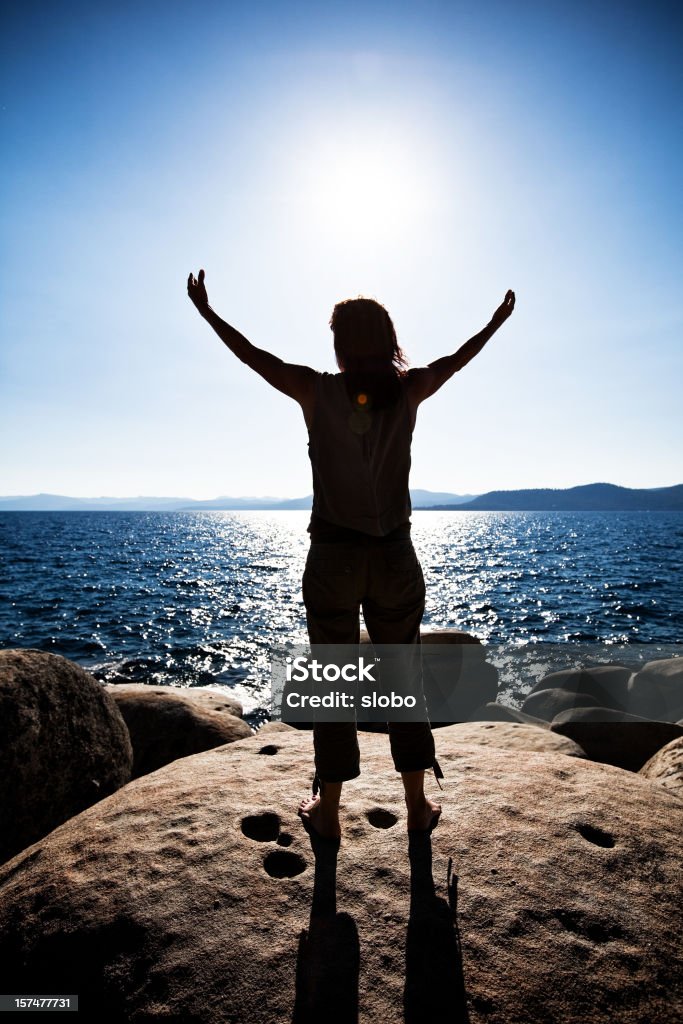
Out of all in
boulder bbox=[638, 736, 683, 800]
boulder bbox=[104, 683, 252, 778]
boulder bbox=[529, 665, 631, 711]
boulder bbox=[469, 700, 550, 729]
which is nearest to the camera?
boulder bbox=[638, 736, 683, 800]

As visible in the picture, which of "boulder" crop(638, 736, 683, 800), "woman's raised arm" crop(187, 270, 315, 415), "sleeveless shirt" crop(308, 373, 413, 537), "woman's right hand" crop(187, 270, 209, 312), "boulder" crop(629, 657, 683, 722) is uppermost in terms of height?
"woman's right hand" crop(187, 270, 209, 312)

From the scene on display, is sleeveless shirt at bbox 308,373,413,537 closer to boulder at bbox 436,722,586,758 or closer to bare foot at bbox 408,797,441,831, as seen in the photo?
bare foot at bbox 408,797,441,831

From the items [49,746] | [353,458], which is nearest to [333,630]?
[353,458]

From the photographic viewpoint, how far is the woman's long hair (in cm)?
260

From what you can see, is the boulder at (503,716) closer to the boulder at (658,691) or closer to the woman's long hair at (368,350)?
the boulder at (658,691)

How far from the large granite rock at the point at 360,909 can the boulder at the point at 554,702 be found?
7.45 meters

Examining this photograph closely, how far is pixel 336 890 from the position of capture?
234cm

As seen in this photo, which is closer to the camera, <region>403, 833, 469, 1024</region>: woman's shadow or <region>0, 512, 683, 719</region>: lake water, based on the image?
<region>403, 833, 469, 1024</region>: woman's shadow

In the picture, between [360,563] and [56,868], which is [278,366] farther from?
[56,868]

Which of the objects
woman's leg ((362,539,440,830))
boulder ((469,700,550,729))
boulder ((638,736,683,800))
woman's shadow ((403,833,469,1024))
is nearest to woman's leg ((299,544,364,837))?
woman's leg ((362,539,440,830))

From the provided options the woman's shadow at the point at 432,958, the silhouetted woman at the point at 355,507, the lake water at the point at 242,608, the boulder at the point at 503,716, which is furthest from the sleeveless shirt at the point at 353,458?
the lake water at the point at 242,608

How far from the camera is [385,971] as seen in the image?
192 cm

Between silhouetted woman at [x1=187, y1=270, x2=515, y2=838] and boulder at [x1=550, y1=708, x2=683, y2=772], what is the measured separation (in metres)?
5.54

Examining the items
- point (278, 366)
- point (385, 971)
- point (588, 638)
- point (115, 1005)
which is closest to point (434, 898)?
point (385, 971)
